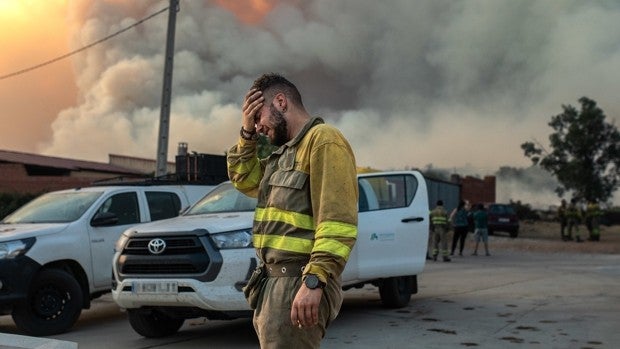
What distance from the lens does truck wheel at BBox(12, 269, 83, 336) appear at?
802 centimetres

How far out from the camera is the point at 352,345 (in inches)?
286

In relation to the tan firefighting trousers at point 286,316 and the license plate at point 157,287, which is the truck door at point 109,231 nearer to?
the license plate at point 157,287

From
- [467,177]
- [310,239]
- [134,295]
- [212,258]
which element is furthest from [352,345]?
[467,177]

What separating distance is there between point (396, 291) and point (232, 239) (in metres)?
3.24

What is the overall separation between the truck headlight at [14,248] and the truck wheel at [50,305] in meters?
0.34

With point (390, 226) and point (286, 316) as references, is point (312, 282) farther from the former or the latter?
point (390, 226)

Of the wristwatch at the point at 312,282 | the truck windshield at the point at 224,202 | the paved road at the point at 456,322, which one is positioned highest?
the truck windshield at the point at 224,202

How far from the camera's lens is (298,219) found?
3.06 metres

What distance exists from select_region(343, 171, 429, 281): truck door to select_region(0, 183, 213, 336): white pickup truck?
2.77 meters

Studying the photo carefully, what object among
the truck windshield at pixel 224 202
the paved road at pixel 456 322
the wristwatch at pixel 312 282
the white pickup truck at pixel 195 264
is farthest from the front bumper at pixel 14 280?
the wristwatch at pixel 312 282

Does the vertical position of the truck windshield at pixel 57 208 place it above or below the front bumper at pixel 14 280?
above

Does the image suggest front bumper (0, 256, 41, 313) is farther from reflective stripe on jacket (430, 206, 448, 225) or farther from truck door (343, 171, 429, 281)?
reflective stripe on jacket (430, 206, 448, 225)

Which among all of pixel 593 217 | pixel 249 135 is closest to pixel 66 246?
pixel 249 135

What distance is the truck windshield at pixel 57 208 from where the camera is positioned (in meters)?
9.10
